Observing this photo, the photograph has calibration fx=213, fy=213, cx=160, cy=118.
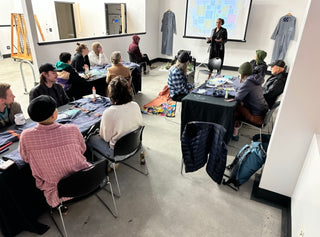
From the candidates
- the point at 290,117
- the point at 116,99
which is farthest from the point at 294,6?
the point at 116,99

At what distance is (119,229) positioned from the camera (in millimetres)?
1773

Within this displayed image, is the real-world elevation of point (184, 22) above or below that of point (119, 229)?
above

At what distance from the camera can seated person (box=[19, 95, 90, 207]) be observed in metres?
1.37

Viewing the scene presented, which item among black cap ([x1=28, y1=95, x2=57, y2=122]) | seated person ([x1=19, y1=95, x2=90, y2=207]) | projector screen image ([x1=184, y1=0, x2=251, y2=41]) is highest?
projector screen image ([x1=184, y1=0, x2=251, y2=41])

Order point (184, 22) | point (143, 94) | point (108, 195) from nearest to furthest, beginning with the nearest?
point (108, 195) < point (143, 94) < point (184, 22)

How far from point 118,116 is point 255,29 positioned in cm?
599

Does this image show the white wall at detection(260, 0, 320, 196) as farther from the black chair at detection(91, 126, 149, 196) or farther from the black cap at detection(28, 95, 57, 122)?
the black cap at detection(28, 95, 57, 122)

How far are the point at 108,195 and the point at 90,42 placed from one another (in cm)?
409

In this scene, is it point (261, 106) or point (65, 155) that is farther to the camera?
point (261, 106)

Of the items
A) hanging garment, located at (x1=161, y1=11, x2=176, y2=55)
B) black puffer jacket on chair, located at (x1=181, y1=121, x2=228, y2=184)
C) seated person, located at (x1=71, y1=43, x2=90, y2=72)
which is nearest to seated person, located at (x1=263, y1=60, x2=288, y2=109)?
black puffer jacket on chair, located at (x1=181, y1=121, x2=228, y2=184)

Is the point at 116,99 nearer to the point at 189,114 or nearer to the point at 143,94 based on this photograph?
the point at 189,114

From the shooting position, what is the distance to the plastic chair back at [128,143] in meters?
1.83

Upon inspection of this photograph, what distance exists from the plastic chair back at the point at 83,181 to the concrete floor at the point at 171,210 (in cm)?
46

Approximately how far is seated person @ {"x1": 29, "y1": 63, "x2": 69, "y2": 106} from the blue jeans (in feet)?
2.82
